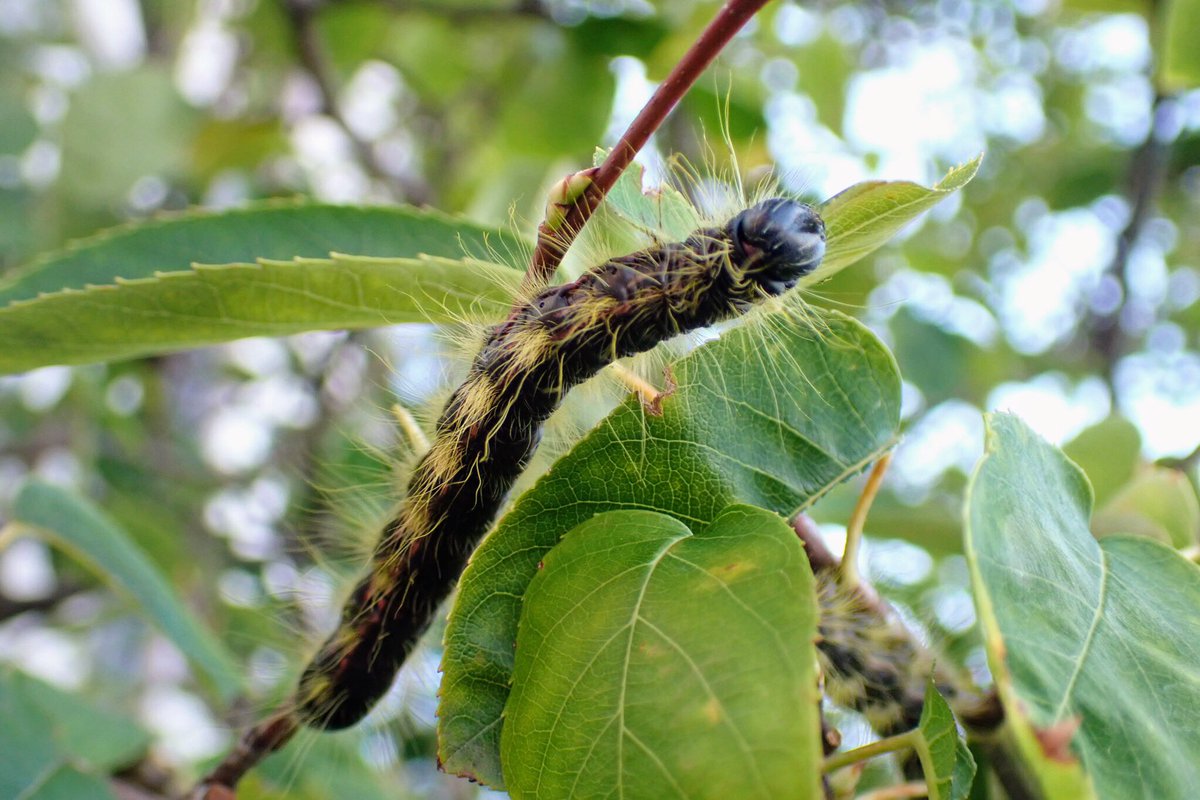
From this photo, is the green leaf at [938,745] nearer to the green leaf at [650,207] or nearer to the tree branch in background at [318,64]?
the green leaf at [650,207]

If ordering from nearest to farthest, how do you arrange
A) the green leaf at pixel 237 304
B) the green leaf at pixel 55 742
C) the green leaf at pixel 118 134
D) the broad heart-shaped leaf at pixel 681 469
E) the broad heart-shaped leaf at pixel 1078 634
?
the broad heart-shaped leaf at pixel 1078 634 < the broad heart-shaped leaf at pixel 681 469 < the green leaf at pixel 237 304 < the green leaf at pixel 55 742 < the green leaf at pixel 118 134

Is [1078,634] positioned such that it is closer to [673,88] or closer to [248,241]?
[673,88]

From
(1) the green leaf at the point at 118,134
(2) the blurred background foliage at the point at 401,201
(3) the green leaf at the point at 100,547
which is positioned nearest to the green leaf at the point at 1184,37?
(2) the blurred background foliage at the point at 401,201

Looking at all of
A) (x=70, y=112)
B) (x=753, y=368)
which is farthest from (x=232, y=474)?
(x=753, y=368)

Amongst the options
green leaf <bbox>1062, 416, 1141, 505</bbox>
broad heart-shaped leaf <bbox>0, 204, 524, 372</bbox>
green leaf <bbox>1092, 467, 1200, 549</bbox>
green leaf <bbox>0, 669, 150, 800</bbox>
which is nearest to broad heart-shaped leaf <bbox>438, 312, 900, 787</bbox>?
broad heart-shaped leaf <bbox>0, 204, 524, 372</bbox>

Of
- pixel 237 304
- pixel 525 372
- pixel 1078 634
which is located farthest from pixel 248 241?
pixel 1078 634

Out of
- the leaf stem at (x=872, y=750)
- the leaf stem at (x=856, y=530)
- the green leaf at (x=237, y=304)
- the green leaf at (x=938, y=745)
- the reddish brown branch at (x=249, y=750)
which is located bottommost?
the reddish brown branch at (x=249, y=750)

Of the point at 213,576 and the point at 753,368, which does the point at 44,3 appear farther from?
the point at 753,368
